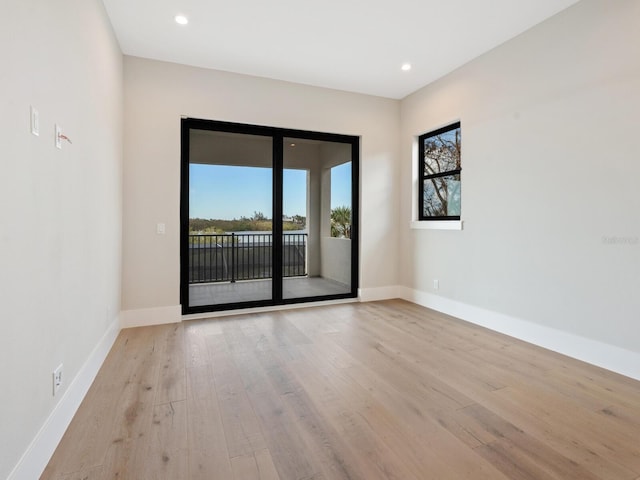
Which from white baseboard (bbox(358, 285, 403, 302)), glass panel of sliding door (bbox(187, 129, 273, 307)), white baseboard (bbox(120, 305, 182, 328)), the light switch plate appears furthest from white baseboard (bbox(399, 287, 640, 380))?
the light switch plate

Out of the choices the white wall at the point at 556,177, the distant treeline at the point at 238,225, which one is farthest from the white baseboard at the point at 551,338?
the distant treeline at the point at 238,225

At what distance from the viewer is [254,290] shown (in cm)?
451

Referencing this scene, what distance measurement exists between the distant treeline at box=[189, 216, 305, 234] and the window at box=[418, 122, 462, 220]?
1.76 meters

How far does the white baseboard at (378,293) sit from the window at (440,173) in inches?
44.9

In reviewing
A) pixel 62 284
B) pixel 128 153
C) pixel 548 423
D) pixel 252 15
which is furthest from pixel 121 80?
pixel 548 423

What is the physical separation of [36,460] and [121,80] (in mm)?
3486

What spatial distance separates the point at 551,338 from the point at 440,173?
2.32 metres

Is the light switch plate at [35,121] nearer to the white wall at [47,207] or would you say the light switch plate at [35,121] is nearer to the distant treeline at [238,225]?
the white wall at [47,207]

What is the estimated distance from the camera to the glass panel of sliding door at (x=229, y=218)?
13.6ft

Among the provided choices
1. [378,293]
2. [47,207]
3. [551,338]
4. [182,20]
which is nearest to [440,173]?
[378,293]

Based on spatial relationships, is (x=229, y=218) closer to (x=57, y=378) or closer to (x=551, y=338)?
(x=57, y=378)

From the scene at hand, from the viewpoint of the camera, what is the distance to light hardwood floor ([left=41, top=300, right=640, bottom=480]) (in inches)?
62.2

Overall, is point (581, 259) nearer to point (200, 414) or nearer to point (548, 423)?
point (548, 423)

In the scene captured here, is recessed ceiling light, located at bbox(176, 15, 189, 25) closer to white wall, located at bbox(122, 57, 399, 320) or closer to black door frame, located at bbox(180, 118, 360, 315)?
white wall, located at bbox(122, 57, 399, 320)
